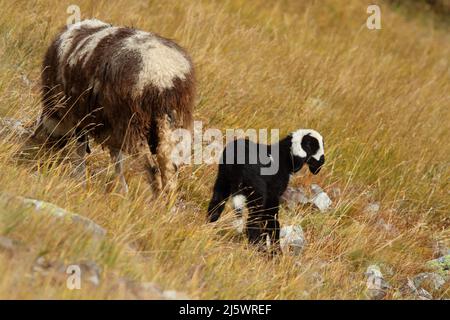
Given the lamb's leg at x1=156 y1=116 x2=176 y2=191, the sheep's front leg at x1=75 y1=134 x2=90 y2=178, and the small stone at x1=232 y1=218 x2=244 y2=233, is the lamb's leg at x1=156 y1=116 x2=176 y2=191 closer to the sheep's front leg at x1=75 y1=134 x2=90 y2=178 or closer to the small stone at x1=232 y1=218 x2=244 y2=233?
the small stone at x1=232 y1=218 x2=244 y2=233

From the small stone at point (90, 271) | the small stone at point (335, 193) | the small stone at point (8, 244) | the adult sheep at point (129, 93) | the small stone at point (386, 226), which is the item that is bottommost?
the small stone at point (386, 226)

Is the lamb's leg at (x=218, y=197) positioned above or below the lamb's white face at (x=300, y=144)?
below

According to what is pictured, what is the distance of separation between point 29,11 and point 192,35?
194 centimetres

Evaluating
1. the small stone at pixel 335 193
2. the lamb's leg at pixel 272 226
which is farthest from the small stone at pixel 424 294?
the small stone at pixel 335 193

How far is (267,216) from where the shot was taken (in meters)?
6.54

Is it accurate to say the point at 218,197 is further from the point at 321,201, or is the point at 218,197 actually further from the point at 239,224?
the point at 321,201

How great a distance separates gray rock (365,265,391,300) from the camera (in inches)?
248

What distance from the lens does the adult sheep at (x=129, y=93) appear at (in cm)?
598

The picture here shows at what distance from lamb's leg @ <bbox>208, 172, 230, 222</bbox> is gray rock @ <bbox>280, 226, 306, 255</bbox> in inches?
22.9

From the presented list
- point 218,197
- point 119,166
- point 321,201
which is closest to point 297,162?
point 218,197

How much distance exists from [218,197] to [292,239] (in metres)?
A: 0.73

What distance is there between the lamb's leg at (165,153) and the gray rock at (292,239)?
109cm

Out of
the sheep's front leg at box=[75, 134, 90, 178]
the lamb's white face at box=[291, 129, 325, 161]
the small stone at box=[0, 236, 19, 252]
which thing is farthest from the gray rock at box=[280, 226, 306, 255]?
the small stone at box=[0, 236, 19, 252]

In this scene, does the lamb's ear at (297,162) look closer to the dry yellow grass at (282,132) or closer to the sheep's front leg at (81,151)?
the dry yellow grass at (282,132)
